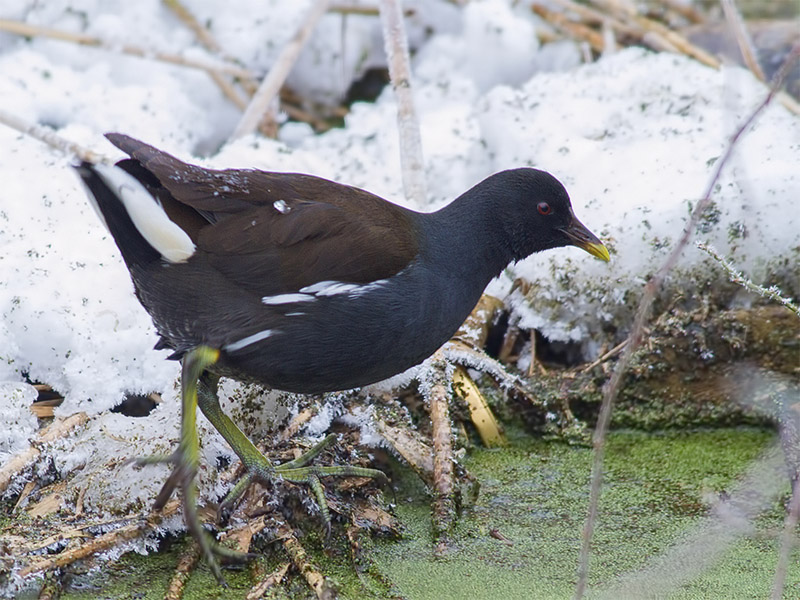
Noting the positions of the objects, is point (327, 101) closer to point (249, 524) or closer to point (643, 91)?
point (643, 91)

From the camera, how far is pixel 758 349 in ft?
10.5

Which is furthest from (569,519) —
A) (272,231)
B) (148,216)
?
(148,216)

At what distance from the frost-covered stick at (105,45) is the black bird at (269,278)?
5.44ft

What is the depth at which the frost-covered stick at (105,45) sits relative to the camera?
4.10 m

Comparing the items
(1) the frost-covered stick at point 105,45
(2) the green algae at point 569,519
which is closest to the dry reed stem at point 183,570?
(2) the green algae at point 569,519

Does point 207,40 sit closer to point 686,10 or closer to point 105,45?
point 105,45

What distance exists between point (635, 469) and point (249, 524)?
114 centimetres

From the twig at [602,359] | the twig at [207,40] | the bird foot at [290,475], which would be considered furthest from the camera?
the twig at [207,40]

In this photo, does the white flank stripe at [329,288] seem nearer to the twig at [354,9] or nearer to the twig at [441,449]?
the twig at [441,449]

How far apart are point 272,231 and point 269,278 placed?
117mm

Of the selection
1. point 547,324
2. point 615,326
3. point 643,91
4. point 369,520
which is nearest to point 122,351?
point 369,520

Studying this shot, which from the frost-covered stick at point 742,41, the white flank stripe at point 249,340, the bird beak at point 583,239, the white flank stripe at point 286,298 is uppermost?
the frost-covered stick at point 742,41

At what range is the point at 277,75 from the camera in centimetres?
416

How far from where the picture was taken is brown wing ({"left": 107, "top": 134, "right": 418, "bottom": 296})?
2441 mm
